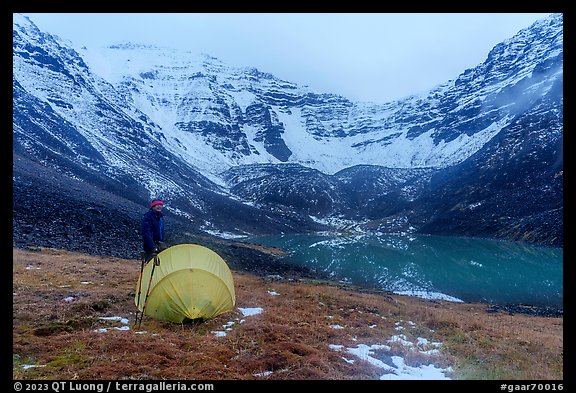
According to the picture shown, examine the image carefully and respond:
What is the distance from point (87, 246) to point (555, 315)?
39549 mm

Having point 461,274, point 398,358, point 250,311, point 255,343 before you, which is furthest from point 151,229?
point 461,274

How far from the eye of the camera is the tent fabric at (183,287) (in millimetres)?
11953

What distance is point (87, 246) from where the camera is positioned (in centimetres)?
3391

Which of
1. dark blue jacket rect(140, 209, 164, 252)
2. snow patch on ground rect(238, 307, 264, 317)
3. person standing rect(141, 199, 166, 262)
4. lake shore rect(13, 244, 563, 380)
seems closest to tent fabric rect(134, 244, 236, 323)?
lake shore rect(13, 244, 563, 380)

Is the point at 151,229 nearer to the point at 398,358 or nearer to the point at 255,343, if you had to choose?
the point at 255,343

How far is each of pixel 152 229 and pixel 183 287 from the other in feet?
7.02

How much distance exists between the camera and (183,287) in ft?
39.4

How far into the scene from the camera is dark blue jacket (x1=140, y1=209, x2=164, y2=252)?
11.8 meters

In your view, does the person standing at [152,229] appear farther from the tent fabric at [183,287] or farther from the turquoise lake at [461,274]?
the turquoise lake at [461,274]

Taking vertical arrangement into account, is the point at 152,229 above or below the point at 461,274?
below

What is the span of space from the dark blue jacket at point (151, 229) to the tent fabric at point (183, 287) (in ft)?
2.92
